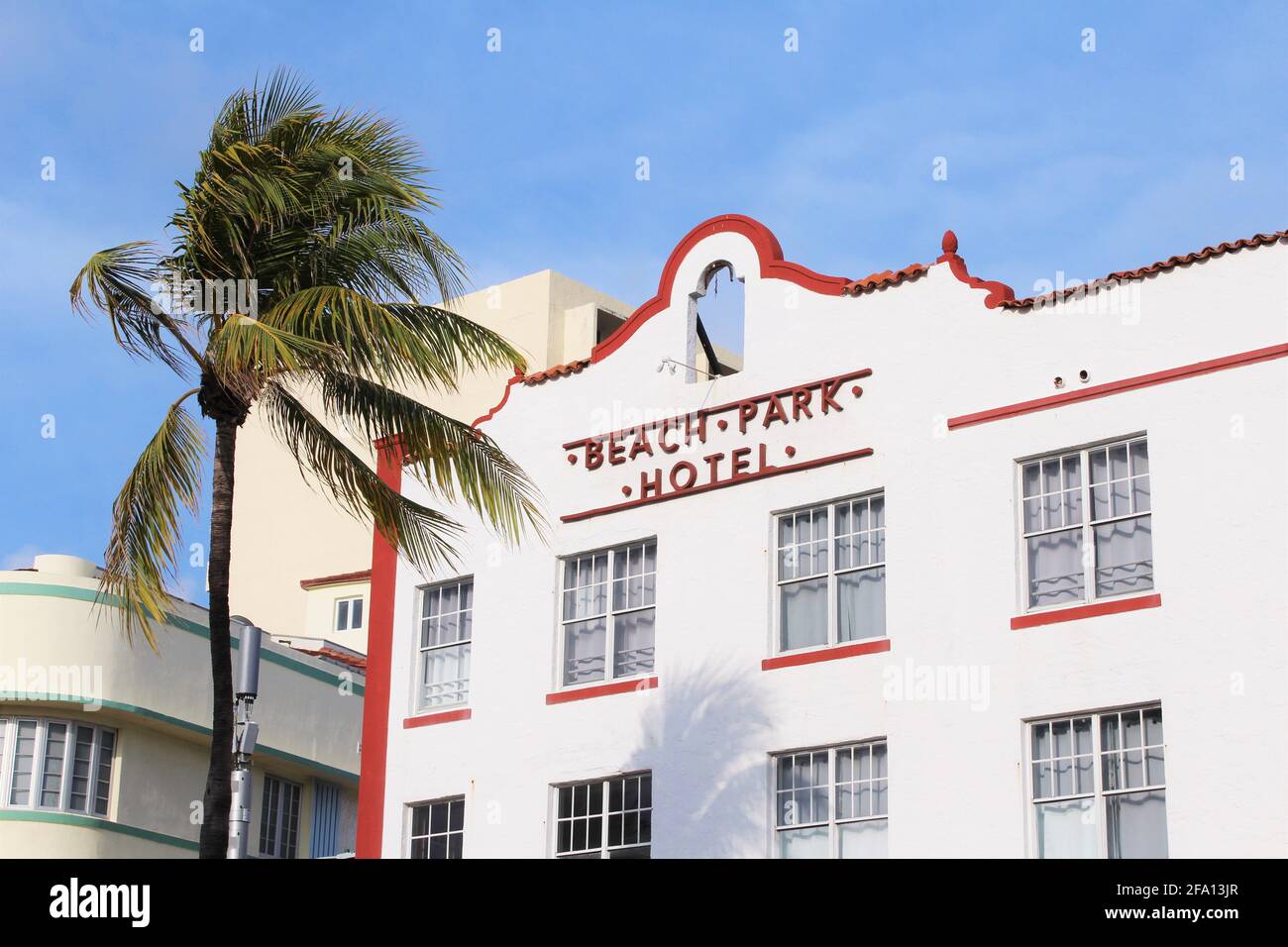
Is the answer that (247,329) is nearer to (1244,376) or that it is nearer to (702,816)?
(702,816)

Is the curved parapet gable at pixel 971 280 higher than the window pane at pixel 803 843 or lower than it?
higher

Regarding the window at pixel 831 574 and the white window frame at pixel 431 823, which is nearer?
the window at pixel 831 574

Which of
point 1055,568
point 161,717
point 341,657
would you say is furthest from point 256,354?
point 341,657

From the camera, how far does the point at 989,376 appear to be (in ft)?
79.2

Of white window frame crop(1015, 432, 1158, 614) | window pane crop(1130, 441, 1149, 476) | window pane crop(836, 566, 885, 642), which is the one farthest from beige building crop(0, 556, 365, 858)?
window pane crop(1130, 441, 1149, 476)

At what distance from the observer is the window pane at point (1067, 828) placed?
71.6ft

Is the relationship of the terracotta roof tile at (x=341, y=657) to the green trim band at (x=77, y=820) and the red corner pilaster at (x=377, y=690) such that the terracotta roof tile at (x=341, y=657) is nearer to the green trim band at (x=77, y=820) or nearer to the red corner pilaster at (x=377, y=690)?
the green trim band at (x=77, y=820)

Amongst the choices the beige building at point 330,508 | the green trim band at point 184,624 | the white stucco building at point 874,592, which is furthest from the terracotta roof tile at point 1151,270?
the beige building at point 330,508

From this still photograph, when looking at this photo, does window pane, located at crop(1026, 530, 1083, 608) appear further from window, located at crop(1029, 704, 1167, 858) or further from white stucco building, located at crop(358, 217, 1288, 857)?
window, located at crop(1029, 704, 1167, 858)

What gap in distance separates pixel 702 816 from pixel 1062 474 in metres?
6.48

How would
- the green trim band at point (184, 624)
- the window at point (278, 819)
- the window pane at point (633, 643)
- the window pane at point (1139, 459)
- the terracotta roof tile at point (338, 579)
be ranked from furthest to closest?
the terracotta roof tile at point (338, 579)
the window at point (278, 819)
the green trim band at point (184, 624)
the window pane at point (633, 643)
the window pane at point (1139, 459)

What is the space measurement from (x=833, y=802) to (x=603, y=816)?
3606 mm

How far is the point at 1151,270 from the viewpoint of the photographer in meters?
23.0

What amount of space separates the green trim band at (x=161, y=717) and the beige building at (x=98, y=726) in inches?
1.0
